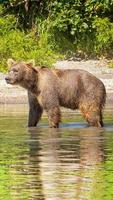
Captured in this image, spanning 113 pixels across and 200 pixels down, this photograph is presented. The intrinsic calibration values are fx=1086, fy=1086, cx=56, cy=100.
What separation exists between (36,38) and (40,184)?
69.5 ft

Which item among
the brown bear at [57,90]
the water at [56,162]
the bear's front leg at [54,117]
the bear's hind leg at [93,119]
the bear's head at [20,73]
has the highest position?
the water at [56,162]

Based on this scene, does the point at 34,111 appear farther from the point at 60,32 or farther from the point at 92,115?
the point at 60,32

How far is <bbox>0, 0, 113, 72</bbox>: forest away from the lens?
30453mm

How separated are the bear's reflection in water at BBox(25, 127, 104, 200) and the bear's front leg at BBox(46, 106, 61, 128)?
2.92 feet

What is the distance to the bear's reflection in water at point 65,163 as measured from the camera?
33.7 feet

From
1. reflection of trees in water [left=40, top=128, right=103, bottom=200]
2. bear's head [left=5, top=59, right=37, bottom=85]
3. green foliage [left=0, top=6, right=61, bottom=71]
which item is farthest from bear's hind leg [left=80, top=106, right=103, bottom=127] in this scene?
green foliage [left=0, top=6, right=61, bottom=71]

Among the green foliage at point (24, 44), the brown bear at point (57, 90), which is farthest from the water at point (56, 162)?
the green foliage at point (24, 44)

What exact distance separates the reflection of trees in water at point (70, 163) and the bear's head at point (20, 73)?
197 centimetres

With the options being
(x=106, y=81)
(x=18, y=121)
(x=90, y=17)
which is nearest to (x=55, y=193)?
(x=18, y=121)

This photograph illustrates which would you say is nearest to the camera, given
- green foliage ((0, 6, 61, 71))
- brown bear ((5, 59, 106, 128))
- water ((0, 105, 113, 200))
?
water ((0, 105, 113, 200))

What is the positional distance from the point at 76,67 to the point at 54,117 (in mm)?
10693

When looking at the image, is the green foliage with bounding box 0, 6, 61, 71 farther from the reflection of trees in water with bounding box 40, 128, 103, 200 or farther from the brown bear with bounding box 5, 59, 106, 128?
the reflection of trees in water with bounding box 40, 128, 103, 200

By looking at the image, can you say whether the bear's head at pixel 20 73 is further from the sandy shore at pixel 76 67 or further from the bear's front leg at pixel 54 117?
the sandy shore at pixel 76 67

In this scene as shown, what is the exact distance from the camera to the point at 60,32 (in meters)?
31.2
